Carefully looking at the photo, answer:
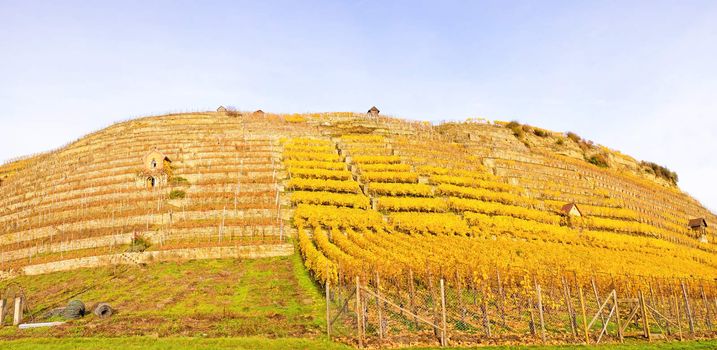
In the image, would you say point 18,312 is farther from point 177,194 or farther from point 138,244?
point 177,194

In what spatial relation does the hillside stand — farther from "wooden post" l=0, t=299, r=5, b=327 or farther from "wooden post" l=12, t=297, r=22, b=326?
"wooden post" l=0, t=299, r=5, b=327

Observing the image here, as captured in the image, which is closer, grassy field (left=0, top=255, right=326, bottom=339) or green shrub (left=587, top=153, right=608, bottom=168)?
grassy field (left=0, top=255, right=326, bottom=339)

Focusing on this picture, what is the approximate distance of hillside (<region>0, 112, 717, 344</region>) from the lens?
28562 millimetres

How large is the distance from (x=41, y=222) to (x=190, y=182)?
15.4m

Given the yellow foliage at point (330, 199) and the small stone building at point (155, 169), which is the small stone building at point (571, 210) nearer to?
the yellow foliage at point (330, 199)

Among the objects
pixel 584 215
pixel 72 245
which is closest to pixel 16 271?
pixel 72 245

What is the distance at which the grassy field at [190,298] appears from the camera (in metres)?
23.2

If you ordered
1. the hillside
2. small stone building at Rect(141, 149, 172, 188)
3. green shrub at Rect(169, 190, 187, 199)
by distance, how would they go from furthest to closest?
1. small stone building at Rect(141, 149, 172, 188)
2. green shrub at Rect(169, 190, 187, 199)
3. the hillside

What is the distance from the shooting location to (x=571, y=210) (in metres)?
58.6

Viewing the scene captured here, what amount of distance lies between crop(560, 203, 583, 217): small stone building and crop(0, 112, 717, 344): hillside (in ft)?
2.09

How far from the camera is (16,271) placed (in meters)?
39.1

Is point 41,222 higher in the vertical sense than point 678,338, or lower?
higher

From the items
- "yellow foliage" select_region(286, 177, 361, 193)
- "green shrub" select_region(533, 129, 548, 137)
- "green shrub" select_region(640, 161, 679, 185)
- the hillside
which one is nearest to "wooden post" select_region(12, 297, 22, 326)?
the hillside

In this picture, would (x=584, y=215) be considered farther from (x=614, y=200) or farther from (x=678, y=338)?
(x=678, y=338)
